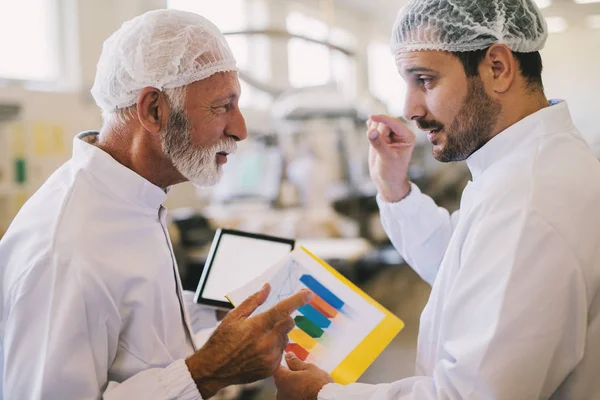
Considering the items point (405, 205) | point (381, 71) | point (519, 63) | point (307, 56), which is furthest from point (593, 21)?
point (381, 71)

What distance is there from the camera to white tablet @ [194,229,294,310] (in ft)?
5.51

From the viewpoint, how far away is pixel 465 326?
1175mm

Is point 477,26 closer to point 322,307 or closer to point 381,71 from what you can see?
point 322,307

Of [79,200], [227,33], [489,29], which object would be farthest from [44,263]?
[227,33]

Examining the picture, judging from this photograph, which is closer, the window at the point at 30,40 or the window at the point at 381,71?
the window at the point at 30,40

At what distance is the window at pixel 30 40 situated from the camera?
5.11 m

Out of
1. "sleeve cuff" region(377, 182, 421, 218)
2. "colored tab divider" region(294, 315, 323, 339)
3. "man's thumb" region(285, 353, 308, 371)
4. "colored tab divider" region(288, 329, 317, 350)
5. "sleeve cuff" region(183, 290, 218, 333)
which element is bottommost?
"sleeve cuff" region(183, 290, 218, 333)

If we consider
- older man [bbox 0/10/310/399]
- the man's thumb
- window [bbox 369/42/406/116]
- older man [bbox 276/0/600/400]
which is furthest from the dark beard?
window [bbox 369/42/406/116]

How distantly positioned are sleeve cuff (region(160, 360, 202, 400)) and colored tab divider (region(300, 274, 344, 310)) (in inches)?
17.0

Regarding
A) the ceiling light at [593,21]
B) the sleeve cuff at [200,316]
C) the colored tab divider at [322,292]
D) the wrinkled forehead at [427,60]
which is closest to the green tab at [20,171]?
the sleeve cuff at [200,316]

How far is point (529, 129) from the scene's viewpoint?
4.28ft

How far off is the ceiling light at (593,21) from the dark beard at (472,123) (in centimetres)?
379

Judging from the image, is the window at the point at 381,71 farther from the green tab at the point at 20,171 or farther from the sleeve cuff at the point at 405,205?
the sleeve cuff at the point at 405,205

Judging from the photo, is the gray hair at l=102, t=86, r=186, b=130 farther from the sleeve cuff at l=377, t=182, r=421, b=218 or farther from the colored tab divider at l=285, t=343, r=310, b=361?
the sleeve cuff at l=377, t=182, r=421, b=218
